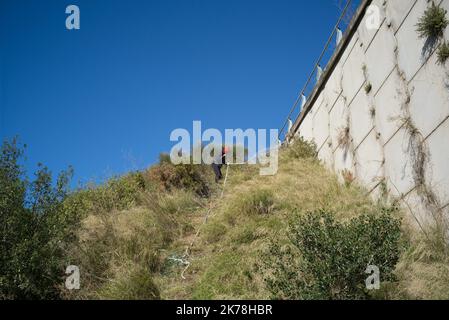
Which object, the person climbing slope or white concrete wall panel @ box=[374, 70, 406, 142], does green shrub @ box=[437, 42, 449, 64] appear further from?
the person climbing slope

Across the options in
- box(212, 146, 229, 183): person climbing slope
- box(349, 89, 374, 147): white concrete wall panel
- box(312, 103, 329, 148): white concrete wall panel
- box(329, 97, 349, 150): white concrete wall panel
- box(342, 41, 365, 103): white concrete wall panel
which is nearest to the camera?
box(349, 89, 374, 147): white concrete wall panel

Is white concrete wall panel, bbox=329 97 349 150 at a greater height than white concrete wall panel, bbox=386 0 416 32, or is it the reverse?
white concrete wall panel, bbox=386 0 416 32

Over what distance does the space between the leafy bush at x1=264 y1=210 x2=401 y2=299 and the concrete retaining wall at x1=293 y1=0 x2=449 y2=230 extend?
2.00 metres

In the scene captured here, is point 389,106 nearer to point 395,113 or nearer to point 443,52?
point 395,113

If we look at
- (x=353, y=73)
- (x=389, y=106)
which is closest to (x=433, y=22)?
(x=389, y=106)

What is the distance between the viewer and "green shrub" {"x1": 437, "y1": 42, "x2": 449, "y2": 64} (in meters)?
8.02

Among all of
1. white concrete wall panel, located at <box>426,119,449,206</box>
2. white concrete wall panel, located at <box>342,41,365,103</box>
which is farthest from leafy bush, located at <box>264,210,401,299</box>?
white concrete wall panel, located at <box>342,41,365,103</box>

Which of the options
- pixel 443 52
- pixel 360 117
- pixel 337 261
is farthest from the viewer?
pixel 360 117

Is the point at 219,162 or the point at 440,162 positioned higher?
the point at 219,162

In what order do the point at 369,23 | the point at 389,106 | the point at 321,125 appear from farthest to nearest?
the point at 321,125
the point at 369,23
the point at 389,106

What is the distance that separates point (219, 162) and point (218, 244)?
25.7ft

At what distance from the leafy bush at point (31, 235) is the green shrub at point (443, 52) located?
7051mm

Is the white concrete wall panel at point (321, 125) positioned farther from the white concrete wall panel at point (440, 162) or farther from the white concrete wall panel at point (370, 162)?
the white concrete wall panel at point (440, 162)

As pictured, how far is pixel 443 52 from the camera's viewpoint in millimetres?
8078
